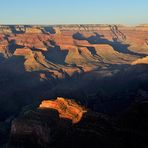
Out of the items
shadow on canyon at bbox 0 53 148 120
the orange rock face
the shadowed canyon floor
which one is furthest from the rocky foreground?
shadow on canyon at bbox 0 53 148 120

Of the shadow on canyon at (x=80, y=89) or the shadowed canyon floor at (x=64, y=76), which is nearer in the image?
the shadowed canyon floor at (x=64, y=76)

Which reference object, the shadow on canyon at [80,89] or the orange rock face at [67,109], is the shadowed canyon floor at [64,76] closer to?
the shadow on canyon at [80,89]

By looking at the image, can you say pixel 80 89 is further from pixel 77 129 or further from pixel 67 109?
pixel 77 129

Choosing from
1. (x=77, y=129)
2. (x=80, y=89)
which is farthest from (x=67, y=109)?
(x=80, y=89)

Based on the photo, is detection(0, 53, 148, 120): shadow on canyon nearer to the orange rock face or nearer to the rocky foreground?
the orange rock face

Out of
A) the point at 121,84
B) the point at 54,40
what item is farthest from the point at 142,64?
the point at 54,40

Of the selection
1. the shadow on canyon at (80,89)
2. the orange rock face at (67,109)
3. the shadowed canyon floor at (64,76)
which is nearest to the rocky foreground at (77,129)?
the orange rock face at (67,109)
